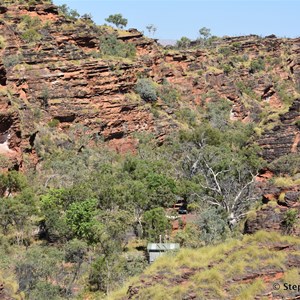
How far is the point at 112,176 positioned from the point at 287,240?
30817 mm

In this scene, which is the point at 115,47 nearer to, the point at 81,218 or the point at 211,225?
the point at 81,218

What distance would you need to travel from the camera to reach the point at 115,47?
269 ft

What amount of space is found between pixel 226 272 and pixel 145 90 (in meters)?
59.8

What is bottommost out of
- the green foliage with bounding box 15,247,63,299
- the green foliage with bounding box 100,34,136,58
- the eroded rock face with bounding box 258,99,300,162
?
the green foliage with bounding box 15,247,63,299

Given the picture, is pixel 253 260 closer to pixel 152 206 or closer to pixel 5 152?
pixel 152 206

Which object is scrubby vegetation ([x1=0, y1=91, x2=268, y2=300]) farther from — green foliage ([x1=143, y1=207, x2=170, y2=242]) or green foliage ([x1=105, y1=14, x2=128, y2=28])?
green foliage ([x1=105, y1=14, x2=128, y2=28])

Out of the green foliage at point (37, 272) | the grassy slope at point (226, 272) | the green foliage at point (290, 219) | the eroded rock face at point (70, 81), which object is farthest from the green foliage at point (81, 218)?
the grassy slope at point (226, 272)

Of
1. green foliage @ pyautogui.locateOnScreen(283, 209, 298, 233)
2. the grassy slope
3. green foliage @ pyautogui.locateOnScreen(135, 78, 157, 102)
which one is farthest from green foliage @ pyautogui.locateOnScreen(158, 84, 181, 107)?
the grassy slope

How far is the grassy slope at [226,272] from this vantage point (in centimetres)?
1545

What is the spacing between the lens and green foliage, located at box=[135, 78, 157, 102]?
7444 cm

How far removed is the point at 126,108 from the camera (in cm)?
6881

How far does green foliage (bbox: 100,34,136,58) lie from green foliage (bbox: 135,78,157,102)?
6510mm

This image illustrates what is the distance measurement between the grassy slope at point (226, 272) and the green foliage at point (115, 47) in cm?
6273

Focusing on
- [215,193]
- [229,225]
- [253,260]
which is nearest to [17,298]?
[253,260]
